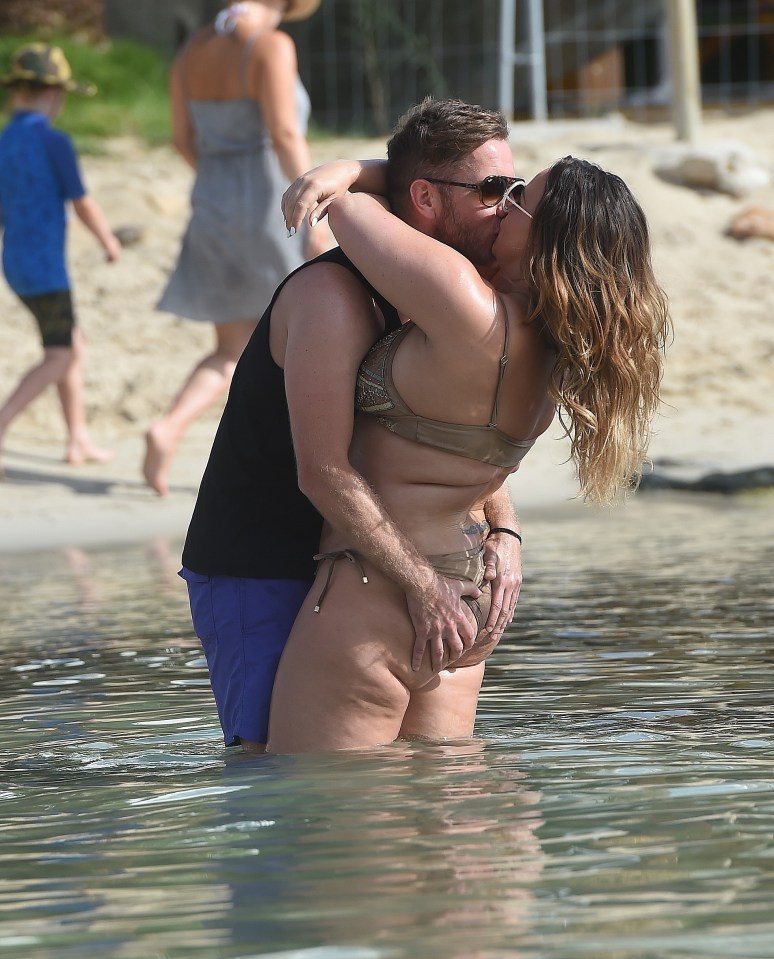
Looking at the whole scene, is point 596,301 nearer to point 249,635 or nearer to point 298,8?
point 249,635

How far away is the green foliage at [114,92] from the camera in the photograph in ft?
43.4

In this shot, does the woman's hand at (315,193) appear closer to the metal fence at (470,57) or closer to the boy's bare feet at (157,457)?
the boy's bare feet at (157,457)

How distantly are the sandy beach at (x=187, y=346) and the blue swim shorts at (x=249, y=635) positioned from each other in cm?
405

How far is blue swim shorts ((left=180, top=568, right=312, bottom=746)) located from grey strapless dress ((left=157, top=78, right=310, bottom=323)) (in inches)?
165

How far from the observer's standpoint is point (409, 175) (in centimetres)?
326

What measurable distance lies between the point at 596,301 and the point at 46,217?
570 centimetres

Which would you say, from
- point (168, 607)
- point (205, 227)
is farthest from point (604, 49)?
point (168, 607)

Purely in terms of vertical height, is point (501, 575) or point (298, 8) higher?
point (298, 8)

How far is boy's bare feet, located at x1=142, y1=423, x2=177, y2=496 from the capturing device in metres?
7.35

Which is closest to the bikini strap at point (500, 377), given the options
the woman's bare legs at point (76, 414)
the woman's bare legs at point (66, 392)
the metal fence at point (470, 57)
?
the woman's bare legs at point (66, 392)

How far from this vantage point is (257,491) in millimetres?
3240

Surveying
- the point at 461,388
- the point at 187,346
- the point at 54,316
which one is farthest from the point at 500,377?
the point at 187,346

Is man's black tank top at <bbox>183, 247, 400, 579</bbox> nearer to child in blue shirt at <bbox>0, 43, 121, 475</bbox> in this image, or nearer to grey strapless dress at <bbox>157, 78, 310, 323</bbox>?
grey strapless dress at <bbox>157, 78, 310, 323</bbox>

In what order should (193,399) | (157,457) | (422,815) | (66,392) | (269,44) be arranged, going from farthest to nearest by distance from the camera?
(66,392)
(157,457)
(193,399)
(269,44)
(422,815)
